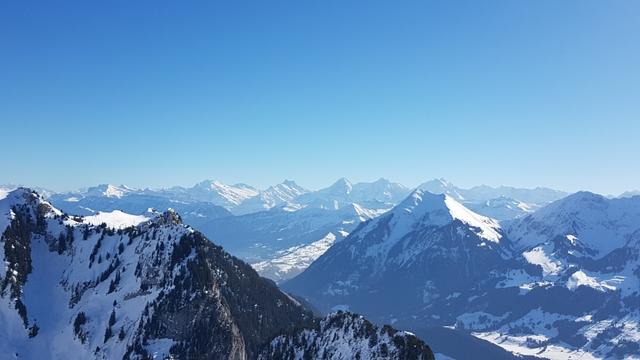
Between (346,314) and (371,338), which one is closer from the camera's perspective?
(371,338)

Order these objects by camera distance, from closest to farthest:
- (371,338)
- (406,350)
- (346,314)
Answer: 1. (406,350)
2. (371,338)
3. (346,314)

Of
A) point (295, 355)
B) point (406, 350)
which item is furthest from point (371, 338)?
point (295, 355)

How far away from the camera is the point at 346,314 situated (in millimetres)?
197750

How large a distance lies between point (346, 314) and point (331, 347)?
43.6ft

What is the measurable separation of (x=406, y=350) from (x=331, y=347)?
104ft

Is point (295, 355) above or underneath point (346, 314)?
underneath

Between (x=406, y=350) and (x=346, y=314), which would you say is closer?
(x=406, y=350)

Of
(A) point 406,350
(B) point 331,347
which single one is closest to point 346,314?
(B) point 331,347

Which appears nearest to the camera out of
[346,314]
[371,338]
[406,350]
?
[406,350]

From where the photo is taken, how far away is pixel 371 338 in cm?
17725

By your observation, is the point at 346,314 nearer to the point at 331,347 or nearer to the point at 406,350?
the point at 331,347

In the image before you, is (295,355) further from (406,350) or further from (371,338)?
(406,350)

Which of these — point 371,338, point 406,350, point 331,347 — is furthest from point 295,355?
point 406,350

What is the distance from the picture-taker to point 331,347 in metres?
188
